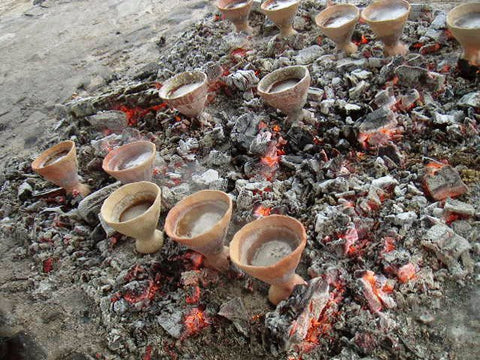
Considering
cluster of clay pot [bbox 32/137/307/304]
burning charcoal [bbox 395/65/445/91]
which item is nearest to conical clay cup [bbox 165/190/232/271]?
cluster of clay pot [bbox 32/137/307/304]

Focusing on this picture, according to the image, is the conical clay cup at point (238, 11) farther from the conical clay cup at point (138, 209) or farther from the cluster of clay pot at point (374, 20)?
the conical clay cup at point (138, 209)

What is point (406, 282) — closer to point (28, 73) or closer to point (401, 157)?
point (401, 157)

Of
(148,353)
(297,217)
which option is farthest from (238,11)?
(148,353)

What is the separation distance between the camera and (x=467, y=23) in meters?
5.14

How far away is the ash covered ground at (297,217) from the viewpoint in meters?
3.35

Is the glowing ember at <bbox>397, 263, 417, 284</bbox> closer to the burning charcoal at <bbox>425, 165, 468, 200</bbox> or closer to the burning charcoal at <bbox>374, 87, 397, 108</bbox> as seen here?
the burning charcoal at <bbox>425, 165, 468, 200</bbox>

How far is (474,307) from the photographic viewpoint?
3299mm

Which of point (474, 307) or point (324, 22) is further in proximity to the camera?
point (324, 22)

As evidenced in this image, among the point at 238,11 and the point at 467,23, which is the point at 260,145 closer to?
the point at 467,23

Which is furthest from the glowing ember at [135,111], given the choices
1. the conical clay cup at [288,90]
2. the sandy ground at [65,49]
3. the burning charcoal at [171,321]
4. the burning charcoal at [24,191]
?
the burning charcoal at [171,321]

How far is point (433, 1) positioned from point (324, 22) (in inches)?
84.0

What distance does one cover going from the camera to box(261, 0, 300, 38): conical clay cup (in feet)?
20.8

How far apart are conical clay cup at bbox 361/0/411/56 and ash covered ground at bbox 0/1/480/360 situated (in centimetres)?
23

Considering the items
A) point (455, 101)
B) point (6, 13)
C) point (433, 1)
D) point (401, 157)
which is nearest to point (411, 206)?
point (401, 157)
